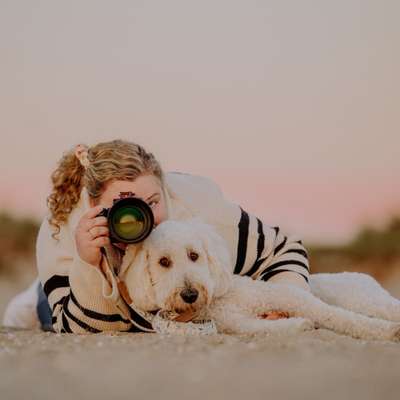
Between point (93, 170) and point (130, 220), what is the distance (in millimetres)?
915

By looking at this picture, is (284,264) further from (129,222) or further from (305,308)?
(129,222)

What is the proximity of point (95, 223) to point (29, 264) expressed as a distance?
43.7 ft

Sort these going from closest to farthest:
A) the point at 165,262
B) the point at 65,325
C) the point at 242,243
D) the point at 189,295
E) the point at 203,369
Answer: the point at 203,369 → the point at 189,295 → the point at 165,262 → the point at 65,325 → the point at 242,243

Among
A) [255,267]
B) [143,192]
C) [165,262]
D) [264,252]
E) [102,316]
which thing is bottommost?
[102,316]

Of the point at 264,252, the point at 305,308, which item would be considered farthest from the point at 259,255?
the point at 305,308

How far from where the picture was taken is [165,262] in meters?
4.30

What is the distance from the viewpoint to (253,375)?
302cm

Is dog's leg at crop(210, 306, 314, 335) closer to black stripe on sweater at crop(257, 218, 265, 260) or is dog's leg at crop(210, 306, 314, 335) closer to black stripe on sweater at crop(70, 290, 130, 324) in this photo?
black stripe on sweater at crop(70, 290, 130, 324)

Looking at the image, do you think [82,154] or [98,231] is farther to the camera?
[82,154]

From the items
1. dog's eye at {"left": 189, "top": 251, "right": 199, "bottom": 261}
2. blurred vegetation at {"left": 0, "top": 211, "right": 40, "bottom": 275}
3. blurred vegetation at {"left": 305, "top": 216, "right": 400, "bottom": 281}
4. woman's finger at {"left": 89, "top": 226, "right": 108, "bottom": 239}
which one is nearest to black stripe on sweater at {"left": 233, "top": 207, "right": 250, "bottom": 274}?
dog's eye at {"left": 189, "top": 251, "right": 199, "bottom": 261}

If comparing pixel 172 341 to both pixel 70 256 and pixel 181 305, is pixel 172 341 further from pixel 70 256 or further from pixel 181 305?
pixel 70 256

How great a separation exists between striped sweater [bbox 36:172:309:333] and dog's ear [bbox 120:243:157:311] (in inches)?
10.7

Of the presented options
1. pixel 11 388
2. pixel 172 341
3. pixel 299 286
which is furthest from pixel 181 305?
pixel 11 388

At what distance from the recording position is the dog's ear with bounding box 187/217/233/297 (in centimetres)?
441
